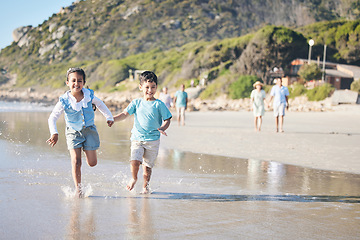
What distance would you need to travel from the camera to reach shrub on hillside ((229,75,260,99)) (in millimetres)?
44719

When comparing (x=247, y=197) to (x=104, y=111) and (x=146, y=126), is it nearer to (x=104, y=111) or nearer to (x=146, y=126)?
(x=146, y=126)

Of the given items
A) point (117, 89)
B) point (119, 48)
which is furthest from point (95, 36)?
point (117, 89)

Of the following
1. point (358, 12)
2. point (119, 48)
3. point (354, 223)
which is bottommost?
point (354, 223)

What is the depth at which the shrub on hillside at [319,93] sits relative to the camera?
35.2 m

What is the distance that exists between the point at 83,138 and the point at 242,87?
131 ft

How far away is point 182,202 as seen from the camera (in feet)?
17.4

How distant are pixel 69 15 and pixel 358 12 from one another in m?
102

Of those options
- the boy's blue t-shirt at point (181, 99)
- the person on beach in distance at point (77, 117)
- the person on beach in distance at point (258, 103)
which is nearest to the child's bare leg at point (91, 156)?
the person on beach in distance at point (77, 117)

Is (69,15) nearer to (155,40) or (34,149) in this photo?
(155,40)

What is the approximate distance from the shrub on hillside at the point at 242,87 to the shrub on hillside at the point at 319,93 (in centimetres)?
806

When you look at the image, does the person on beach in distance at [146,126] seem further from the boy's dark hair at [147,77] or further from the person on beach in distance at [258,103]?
the person on beach in distance at [258,103]

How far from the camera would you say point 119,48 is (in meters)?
130

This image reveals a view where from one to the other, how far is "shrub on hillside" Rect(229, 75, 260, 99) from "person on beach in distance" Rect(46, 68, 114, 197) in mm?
39352

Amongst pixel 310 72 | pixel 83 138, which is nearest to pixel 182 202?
pixel 83 138
